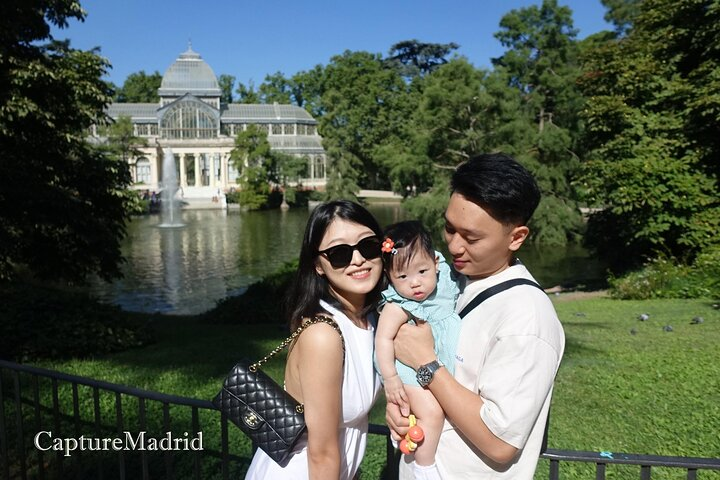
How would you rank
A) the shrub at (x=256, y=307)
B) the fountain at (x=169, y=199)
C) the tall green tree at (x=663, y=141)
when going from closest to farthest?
the shrub at (x=256, y=307) < the tall green tree at (x=663, y=141) < the fountain at (x=169, y=199)

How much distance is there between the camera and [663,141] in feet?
41.2

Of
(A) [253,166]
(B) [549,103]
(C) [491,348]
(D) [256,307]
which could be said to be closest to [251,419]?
(C) [491,348]

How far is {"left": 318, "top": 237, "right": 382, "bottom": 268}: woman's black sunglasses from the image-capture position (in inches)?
76.5

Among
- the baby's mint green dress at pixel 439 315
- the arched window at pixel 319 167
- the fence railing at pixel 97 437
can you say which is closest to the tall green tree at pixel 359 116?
the arched window at pixel 319 167

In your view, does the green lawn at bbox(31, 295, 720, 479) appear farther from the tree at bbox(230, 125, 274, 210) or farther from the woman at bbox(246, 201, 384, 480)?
the tree at bbox(230, 125, 274, 210)

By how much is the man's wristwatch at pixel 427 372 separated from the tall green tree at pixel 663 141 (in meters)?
11.8

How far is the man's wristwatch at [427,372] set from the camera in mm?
1604

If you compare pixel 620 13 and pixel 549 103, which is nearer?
pixel 549 103

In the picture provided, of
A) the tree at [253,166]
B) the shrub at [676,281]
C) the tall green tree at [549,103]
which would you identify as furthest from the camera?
the tree at [253,166]

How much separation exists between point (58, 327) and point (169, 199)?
34.0m

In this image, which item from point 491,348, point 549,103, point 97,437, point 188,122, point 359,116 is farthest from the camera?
point 188,122

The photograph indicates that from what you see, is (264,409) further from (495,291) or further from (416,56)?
(416,56)

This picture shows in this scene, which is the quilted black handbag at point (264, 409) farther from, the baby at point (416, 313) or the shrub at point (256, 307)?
the shrub at point (256, 307)

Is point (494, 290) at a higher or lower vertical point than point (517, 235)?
lower
